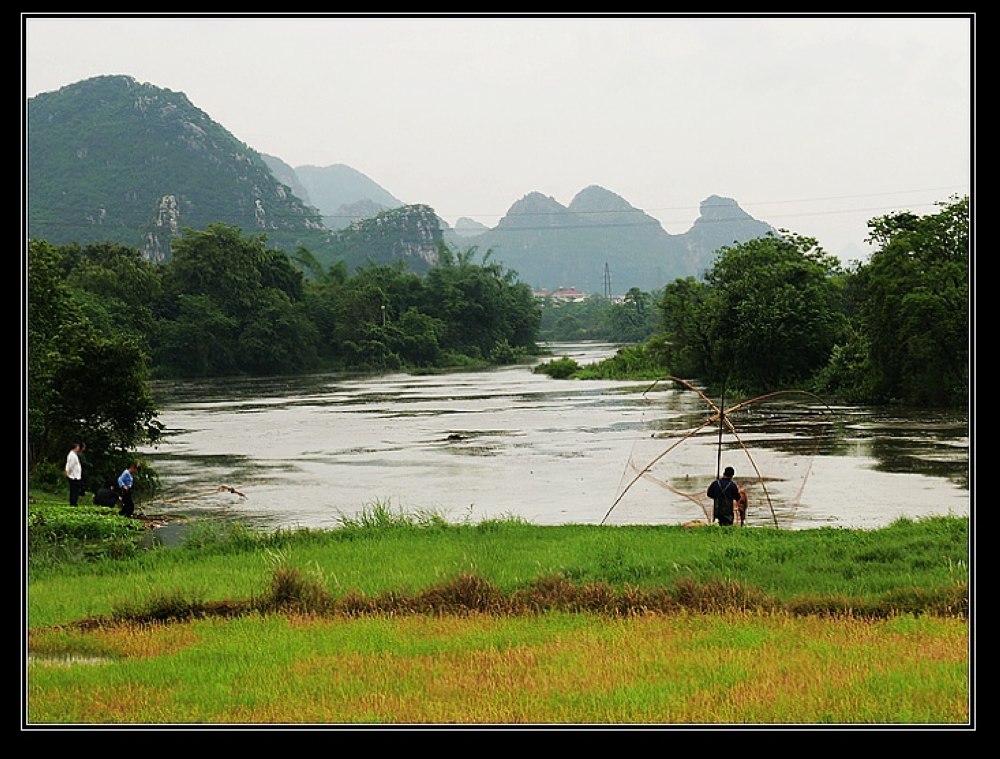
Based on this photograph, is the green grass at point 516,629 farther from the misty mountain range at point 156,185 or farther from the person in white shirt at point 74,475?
the misty mountain range at point 156,185

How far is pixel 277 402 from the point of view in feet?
166

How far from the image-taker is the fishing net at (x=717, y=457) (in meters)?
18.7

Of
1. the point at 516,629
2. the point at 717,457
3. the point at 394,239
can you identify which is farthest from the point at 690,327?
the point at 394,239

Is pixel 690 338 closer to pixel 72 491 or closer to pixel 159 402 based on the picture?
pixel 159 402

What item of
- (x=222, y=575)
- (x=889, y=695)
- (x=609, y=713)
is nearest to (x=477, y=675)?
(x=609, y=713)

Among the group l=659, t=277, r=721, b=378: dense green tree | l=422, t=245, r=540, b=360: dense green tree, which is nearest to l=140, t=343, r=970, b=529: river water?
l=659, t=277, r=721, b=378: dense green tree

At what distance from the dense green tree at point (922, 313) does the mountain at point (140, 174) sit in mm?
86845

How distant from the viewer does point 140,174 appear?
5177 inches

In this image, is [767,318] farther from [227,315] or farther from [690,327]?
[227,315]

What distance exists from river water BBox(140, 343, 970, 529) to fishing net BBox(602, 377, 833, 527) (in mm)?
74

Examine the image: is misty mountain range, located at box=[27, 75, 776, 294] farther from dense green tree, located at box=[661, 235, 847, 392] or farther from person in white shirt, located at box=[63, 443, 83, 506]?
person in white shirt, located at box=[63, 443, 83, 506]

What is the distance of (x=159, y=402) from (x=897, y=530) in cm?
4364

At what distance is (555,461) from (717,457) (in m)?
4.27

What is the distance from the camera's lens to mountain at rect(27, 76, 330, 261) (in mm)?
119375
